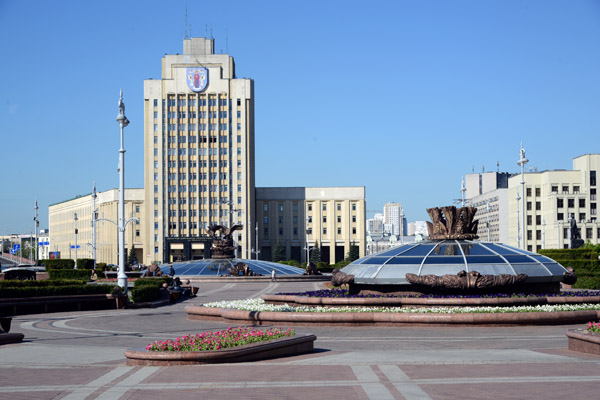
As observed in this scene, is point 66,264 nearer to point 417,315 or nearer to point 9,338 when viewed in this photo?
point 9,338

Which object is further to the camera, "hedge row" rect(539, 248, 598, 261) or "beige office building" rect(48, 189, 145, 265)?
"beige office building" rect(48, 189, 145, 265)

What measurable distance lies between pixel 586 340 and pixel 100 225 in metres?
127

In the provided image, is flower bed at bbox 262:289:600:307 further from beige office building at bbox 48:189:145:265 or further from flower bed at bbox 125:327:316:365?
beige office building at bbox 48:189:145:265

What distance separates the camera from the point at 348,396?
9.95 meters

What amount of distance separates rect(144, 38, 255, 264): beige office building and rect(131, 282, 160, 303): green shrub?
79.2 metres

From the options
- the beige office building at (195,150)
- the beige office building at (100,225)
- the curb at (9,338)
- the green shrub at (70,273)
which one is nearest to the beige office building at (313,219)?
the beige office building at (195,150)

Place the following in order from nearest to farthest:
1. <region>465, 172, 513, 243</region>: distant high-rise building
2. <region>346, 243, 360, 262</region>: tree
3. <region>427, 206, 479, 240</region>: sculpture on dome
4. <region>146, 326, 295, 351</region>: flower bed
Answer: <region>146, 326, 295, 351</region>: flower bed, <region>427, 206, 479, 240</region>: sculpture on dome, <region>346, 243, 360, 262</region>: tree, <region>465, 172, 513, 243</region>: distant high-rise building

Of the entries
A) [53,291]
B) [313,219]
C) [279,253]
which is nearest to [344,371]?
[53,291]

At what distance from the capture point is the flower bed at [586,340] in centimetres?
1383

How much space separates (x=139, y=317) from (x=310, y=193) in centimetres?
10190

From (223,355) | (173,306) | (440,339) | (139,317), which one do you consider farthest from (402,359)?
(173,306)

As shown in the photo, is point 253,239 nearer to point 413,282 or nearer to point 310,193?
point 310,193

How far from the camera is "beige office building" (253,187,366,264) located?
126 metres

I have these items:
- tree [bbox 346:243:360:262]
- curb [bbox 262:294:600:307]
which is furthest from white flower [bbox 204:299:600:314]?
tree [bbox 346:243:360:262]
